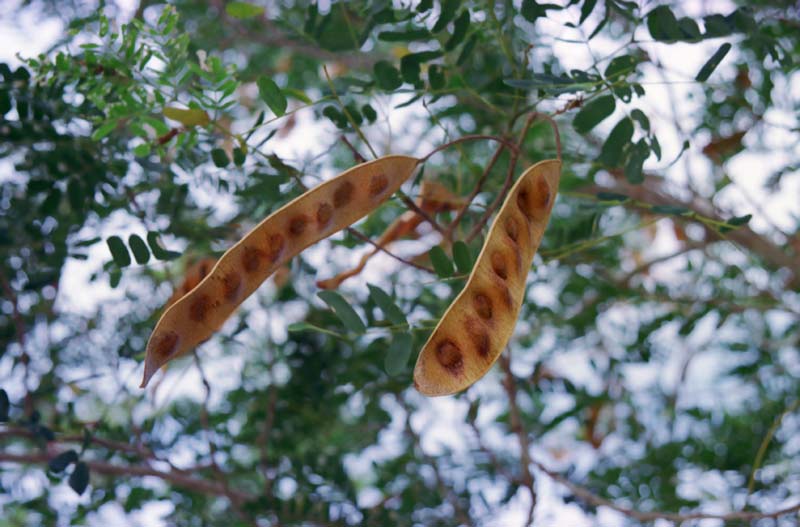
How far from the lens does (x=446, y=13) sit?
39.6 inches

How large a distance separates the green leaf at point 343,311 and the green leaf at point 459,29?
0.32 m

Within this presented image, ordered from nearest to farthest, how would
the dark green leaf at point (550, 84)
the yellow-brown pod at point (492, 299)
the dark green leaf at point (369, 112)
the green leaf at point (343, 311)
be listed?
the yellow-brown pod at point (492, 299) < the dark green leaf at point (550, 84) < the green leaf at point (343, 311) < the dark green leaf at point (369, 112)

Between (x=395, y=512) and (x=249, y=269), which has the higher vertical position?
(x=249, y=269)

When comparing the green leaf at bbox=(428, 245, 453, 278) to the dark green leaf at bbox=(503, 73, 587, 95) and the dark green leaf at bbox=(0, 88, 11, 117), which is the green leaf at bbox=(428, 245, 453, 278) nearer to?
the dark green leaf at bbox=(503, 73, 587, 95)

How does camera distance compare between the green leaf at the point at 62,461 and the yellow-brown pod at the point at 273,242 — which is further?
the green leaf at the point at 62,461

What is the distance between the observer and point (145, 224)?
1.18m

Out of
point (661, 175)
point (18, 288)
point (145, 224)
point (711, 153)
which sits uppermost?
point (145, 224)

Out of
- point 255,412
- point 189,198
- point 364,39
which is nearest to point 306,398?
point 255,412

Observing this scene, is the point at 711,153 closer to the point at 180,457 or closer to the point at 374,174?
the point at 374,174

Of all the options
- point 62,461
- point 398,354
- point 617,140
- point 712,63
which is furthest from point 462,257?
point 62,461

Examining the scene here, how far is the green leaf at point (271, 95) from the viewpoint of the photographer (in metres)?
0.94

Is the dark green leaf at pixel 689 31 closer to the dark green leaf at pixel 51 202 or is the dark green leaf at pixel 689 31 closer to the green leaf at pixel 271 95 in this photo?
the green leaf at pixel 271 95

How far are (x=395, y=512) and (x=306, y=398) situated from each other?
0.24 m

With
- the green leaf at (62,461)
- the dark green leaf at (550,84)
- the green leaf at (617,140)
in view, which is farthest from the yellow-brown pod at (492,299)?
the green leaf at (62,461)
